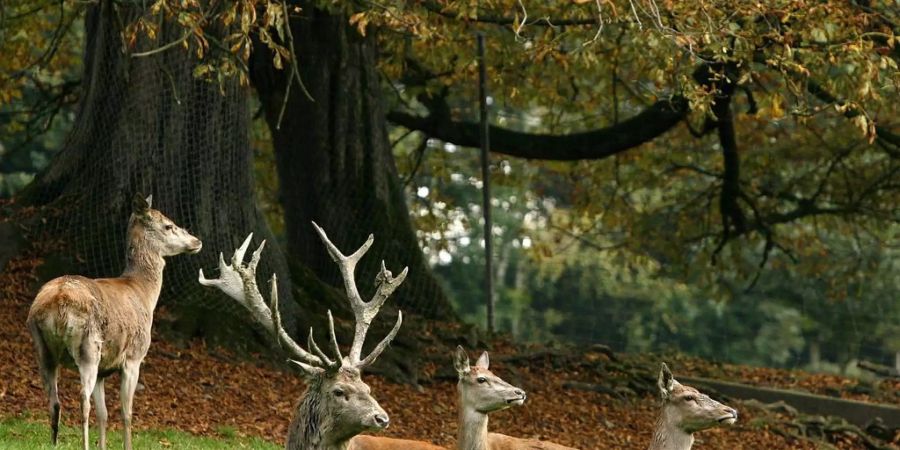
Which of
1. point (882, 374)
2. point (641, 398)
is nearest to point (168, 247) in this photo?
point (641, 398)

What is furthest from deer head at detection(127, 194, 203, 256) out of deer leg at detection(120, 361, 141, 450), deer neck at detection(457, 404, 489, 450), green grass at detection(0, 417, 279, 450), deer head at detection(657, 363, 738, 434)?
deer head at detection(657, 363, 738, 434)

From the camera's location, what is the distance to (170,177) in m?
13.4

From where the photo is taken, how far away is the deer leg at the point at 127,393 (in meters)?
9.43

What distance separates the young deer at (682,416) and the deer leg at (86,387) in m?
3.30

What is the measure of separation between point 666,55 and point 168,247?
439 cm

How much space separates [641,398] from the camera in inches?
592

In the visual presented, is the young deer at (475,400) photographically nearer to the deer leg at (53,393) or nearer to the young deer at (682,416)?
the young deer at (682,416)

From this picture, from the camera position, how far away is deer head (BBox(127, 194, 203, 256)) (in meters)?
10.4

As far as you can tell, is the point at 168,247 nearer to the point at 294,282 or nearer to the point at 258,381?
the point at 258,381

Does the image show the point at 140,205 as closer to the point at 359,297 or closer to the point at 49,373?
the point at 49,373

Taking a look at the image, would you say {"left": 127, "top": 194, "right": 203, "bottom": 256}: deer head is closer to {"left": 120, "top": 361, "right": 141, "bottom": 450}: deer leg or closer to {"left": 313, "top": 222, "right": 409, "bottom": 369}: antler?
{"left": 120, "top": 361, "right": 141, "bottom": 450}: deer leg

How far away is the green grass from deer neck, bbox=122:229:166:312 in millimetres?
937

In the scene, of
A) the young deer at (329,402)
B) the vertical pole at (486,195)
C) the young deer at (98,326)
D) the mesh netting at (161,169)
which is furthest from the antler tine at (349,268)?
the vertical pole at (486,195)

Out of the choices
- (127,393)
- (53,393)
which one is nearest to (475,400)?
(127,393)
